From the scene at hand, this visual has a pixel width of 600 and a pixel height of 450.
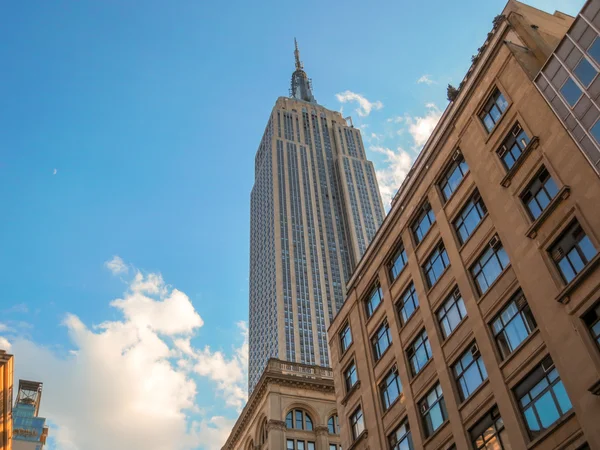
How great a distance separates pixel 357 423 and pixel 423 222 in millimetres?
12565

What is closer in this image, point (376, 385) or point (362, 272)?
point (376, 385)

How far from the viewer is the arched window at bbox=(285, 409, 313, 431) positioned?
170ft

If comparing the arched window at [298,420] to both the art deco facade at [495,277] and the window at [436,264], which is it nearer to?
the art deco facade at [495,277]

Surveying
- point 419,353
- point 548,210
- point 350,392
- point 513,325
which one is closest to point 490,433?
point 513,325

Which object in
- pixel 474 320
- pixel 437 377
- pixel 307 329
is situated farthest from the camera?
pixel 307 329

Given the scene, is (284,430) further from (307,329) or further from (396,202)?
(307,329)

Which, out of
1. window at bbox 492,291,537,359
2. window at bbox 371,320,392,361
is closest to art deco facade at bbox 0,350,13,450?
window at bbox 371,320,392,361

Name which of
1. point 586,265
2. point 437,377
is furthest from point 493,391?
point 586,265

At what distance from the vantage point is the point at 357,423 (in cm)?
3681

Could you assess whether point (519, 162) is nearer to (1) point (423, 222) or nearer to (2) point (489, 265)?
(2) point (489, 265)

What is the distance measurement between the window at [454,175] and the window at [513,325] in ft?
26.3

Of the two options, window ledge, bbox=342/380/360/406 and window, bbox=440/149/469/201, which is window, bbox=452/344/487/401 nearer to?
window, bbox=440/149/469/201

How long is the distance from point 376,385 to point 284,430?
1801 cm

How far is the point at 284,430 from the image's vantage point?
50.5 metres
